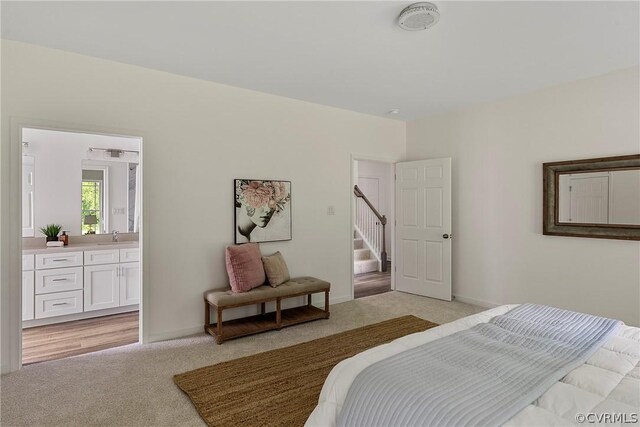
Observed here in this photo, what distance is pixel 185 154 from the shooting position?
138 inches

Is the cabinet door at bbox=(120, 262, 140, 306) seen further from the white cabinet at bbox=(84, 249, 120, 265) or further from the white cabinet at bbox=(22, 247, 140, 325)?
the white cabinet at bbox=(84, 249, 120, 265)

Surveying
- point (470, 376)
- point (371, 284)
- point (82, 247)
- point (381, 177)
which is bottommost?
point (371, 284)

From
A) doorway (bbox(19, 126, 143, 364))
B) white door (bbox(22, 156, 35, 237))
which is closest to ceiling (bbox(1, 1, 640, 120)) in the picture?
doorway (bbox(19, 126, 143, 364))

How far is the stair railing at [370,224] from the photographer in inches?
286

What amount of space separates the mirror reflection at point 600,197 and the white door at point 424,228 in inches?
51.4

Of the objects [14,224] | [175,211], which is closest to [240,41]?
[175,211]

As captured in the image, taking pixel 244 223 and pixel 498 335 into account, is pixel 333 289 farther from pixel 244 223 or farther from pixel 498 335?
pixel 498 335

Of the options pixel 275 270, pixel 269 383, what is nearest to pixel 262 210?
pixel 275 270

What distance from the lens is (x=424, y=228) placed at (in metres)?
4.93

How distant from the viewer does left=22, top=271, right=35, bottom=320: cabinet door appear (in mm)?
3715

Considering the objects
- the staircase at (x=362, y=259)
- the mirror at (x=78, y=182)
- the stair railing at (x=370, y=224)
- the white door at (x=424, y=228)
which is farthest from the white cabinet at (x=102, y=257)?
the stair railing at (x=370, y=224)

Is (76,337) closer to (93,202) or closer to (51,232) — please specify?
(51,232)

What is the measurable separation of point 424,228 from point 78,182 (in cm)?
461

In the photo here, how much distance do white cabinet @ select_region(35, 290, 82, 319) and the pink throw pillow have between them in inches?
76.8
